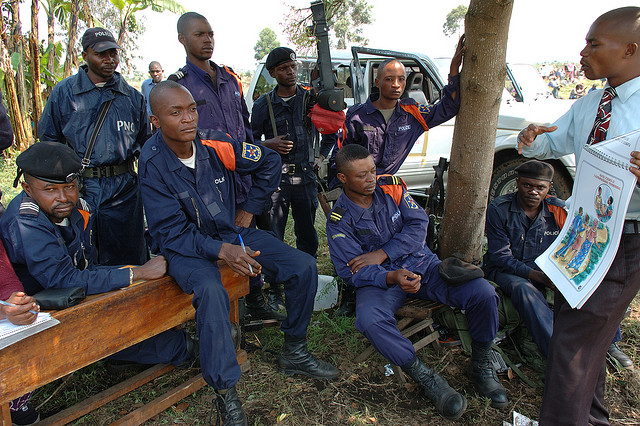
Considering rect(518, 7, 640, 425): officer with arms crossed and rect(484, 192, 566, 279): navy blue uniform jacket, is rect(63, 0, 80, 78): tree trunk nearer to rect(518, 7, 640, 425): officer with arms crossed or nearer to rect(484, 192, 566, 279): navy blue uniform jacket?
rect(484, 192, 566, 279): navy blue uniform jacket

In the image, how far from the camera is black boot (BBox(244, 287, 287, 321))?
3.67 metres

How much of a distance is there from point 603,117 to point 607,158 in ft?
1.12

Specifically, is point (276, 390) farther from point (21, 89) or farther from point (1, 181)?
point (21, 89)

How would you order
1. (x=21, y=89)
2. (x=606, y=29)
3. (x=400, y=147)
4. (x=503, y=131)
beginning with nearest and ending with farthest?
(x=606, y=29)
(x=400, y=147)
(x=503, y=131)
(x=21, y=89)

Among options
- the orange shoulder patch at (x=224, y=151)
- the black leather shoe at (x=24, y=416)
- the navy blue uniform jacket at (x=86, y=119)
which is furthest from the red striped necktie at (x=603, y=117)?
the black leather shoe at (x=24, y=416)

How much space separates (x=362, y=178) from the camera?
298cm

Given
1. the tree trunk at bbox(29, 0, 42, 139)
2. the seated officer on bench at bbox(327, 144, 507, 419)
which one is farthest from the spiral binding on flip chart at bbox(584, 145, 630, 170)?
Result: the tree trunk at bbox(29, 0, 42, 139)

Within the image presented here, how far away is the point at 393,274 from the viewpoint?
8.96 ft

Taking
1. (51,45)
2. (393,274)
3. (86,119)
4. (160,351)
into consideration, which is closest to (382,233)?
(393,274)

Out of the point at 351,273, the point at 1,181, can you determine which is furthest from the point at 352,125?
the point at 1,181

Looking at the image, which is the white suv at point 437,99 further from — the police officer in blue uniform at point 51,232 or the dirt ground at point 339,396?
the police officer in blue uniform at point 51,232

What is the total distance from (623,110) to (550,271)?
77cm

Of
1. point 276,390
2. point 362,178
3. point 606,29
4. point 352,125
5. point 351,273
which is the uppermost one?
point 606,29

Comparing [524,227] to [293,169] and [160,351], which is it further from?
[160,351]
